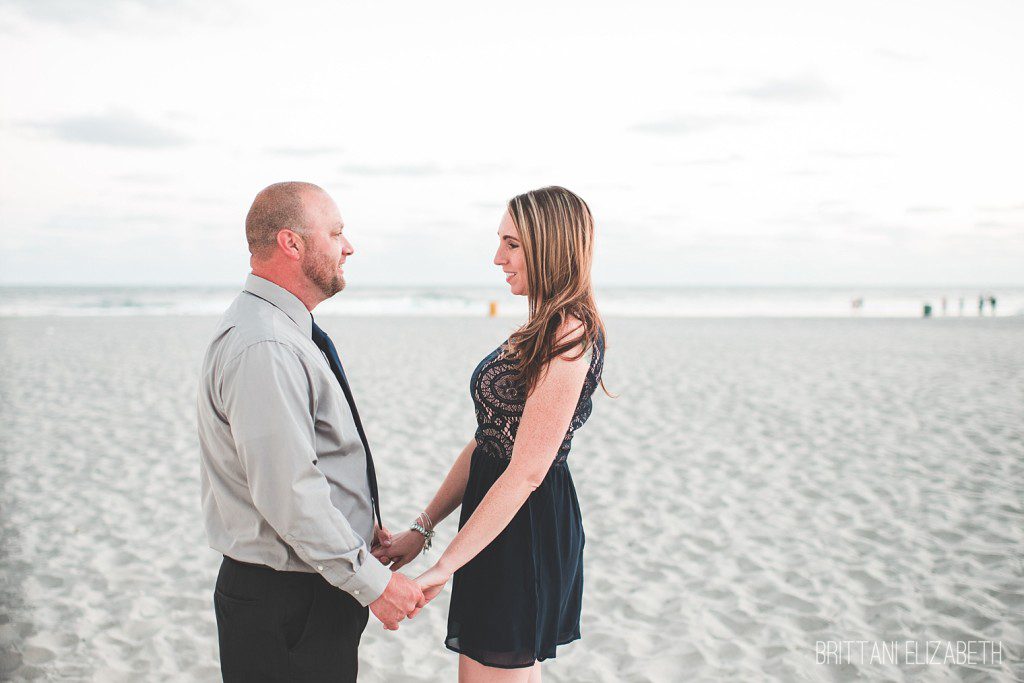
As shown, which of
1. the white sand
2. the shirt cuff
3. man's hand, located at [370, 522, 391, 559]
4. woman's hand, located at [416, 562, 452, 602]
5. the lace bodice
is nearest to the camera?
the shirt cuff

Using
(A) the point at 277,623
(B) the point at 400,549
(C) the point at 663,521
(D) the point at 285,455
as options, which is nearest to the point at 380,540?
(B) the point at 400,549

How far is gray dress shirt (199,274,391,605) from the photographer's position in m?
1.88

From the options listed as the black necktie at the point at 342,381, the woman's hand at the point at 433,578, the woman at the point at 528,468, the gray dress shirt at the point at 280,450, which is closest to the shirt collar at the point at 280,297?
the gray dress shirt at the point at 280,450

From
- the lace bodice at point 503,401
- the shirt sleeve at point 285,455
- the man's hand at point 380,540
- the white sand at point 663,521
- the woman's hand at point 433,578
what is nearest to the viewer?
the shirt sleeve at point 285,455

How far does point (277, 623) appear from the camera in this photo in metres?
2.08

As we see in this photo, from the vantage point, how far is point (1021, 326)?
25.9 m

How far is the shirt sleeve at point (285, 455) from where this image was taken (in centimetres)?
188

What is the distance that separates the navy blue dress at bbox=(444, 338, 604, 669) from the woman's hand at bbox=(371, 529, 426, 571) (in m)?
0.25

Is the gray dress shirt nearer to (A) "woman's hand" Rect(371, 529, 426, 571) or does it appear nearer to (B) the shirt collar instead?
(B) the shirt collar

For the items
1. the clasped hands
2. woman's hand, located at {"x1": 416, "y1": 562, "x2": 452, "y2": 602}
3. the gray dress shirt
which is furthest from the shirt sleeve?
woman's hand, located at {"x1": 416, "y1": 562, "x2": 452, "y2": 602}

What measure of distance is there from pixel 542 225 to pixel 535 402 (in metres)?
0.49

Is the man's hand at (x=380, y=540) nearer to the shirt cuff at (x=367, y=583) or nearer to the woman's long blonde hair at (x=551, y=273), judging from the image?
the shirt cuff at (x=367, y=583)

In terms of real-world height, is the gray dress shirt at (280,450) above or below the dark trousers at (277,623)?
above

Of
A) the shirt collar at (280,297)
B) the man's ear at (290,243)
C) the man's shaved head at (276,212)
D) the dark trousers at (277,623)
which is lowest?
the dark trousers at (277,623)
